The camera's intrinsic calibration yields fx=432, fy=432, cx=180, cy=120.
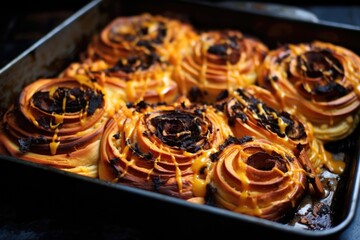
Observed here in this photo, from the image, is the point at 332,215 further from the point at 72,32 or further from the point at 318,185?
the point at 72,32

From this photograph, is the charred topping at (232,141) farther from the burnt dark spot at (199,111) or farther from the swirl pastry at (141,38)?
the swirl pastry at (141,38)

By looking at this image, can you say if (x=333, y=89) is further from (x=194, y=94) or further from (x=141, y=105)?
(x=141, y=105)

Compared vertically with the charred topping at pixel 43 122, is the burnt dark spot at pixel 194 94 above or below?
below

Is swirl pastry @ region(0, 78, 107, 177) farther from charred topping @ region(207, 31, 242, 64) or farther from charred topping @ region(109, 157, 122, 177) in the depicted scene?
charred topping @ region(207, 31, 242, 64)

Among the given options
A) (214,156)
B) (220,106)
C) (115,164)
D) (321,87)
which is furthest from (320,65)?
(115,164)

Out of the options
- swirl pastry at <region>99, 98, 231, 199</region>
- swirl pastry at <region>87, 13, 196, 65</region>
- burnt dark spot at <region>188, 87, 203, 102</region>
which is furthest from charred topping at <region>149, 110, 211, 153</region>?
swirl pastry at <region>87, 13, 196, 65</region>

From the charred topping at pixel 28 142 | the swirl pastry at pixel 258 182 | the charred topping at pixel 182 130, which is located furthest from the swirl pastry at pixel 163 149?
the charred topping at pixel 28 142
